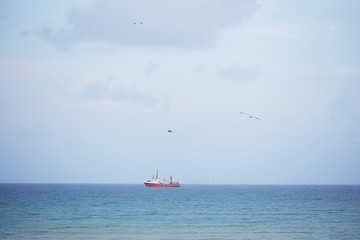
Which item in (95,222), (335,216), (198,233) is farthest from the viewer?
(335,216)

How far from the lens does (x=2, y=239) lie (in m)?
32.4

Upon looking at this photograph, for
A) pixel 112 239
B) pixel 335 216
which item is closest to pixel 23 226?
pixel 112 239

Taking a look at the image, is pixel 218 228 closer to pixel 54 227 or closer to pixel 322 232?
pixel 322 232

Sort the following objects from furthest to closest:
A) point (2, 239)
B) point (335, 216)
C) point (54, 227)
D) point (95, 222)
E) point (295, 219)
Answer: point (335, 216), point (295, 219), point (95, 222), point (54, 227), point (2, 239)

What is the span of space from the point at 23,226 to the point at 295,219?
102ft

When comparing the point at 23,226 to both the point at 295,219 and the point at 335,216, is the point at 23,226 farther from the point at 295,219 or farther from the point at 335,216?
the point at 335,216

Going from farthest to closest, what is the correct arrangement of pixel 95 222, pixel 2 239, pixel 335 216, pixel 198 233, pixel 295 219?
pixel 335 216 < pixel 295 219 < pixel 95 222 < pixel 198 233 < pixel 2 239

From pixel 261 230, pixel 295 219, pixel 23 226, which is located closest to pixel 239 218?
pixel 295 219

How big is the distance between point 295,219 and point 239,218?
6.79 meters

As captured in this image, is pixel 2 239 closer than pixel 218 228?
Yes

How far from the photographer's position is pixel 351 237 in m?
34.0

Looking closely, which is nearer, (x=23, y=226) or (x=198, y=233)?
(x=198, y=233)

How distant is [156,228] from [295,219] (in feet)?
59.8

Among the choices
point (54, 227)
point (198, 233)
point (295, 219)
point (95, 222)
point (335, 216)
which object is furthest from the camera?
point (335, 216)
